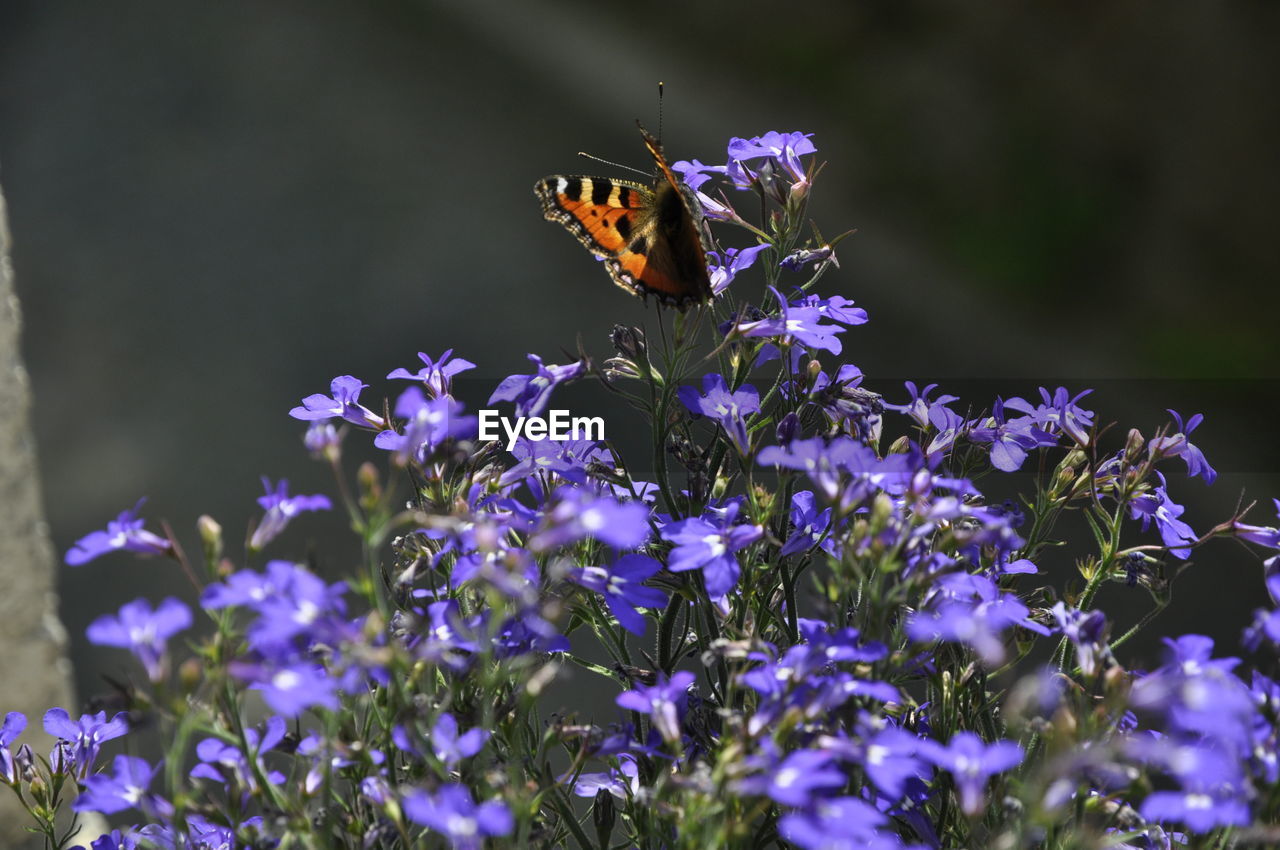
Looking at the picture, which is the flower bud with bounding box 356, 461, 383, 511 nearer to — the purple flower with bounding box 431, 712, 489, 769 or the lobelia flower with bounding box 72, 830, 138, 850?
the purple flower with bounding box 431, 712, 489, 769

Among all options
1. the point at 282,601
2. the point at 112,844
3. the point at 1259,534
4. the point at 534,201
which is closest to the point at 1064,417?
the point at 1259,534

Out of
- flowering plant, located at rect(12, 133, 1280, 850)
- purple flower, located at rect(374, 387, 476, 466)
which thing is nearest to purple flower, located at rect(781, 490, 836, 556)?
flowering plant, located at rect(12, 133, 1280, 850)

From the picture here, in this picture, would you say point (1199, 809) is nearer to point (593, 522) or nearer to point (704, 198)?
point (593, 522)

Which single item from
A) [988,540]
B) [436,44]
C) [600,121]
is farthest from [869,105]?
[988,540]

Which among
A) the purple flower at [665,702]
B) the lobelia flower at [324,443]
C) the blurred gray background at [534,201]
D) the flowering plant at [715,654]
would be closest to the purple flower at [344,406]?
the flowering plant at [715,654]

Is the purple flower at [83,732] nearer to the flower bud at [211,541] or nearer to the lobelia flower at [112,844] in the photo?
the lobelia flower at [112,844]

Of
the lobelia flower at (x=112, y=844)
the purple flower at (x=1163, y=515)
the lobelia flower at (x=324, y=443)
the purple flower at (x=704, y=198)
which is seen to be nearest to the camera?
the lobelia flower at (x=324, y=443)

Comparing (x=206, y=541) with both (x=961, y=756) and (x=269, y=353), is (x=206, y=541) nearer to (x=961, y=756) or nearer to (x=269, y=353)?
(x=961, y=756)
